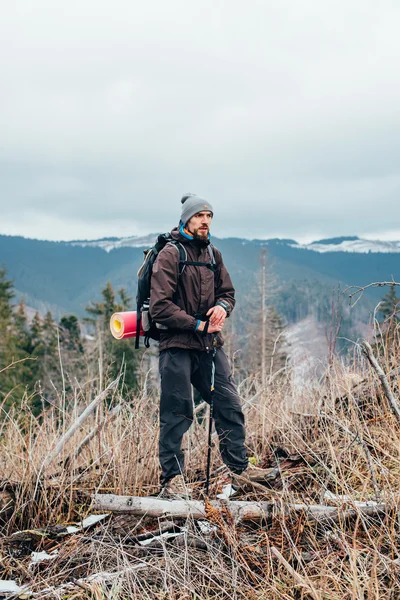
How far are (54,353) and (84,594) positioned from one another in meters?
29.5

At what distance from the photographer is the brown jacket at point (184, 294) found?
11.8 feet

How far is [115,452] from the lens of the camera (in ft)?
11.6

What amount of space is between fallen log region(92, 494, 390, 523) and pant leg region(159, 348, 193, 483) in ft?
2.21

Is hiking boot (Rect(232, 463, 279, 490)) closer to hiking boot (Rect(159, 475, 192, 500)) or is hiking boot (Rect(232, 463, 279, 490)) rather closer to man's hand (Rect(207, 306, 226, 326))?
hiking boot (Rect(159, 475, 192, 500))

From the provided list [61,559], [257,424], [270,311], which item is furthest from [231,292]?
[270,311]

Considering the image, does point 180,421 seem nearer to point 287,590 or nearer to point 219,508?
point 219,508

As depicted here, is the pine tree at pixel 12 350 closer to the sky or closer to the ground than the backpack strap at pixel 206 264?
closer to the ground

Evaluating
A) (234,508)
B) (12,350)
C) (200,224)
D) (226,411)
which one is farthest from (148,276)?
(12,350)

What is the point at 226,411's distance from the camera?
12.5ft

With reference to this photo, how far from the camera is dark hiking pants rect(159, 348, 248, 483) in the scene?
3.65 metres

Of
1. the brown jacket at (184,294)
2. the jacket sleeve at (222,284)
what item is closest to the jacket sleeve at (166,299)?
the brown jacket at (184,294)

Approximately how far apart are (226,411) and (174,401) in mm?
434

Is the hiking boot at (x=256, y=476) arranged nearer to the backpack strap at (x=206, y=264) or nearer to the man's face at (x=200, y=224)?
the backpack strap at (x=206, y=264)

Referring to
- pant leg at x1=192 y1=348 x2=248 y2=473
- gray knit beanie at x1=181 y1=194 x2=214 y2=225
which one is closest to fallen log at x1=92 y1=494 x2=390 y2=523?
pant leg at x1=192 y1=348 x2=248 y2=473
